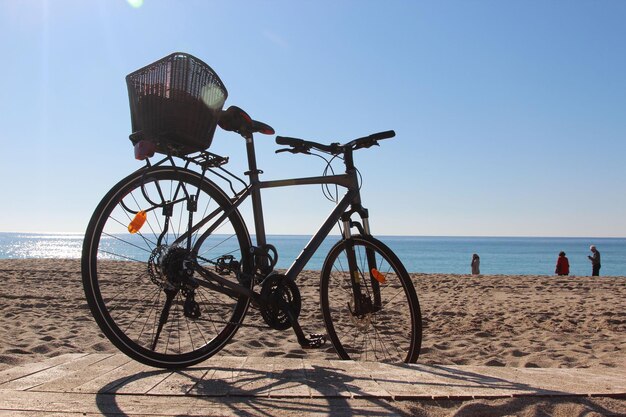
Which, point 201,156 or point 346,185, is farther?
point 346,185

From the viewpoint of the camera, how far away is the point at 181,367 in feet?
8.93

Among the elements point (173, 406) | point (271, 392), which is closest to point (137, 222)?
point (173, 406)

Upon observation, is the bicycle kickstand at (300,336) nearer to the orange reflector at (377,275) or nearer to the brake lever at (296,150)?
the orange reflector at (377,275)

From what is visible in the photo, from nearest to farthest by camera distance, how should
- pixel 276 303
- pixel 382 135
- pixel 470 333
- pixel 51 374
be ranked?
pixel 51 374 < pixel 276 303 < pixel 382 135 < pixel 470 333

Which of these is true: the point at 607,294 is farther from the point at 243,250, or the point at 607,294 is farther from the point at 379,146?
the point at 243,250

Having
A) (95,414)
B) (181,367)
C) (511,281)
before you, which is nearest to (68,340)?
(181,367)

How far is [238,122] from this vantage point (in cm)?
309

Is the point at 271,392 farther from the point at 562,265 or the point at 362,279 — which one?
the point at 562,265

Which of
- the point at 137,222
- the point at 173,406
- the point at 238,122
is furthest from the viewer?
the point at 238,122

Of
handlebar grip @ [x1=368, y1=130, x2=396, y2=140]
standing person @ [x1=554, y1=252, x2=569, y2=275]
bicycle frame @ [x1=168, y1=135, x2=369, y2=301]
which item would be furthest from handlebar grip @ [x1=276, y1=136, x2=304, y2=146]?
standing person @ [x1=554, y1=252, x2=569, y2=275]

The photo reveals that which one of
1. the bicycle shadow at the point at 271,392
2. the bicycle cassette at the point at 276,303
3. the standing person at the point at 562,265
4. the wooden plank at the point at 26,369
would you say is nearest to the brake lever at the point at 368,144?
the bicycle cassette at the point at 276,303

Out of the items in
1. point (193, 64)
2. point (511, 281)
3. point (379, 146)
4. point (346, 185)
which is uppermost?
point (193, 64)

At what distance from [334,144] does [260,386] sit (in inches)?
67.3

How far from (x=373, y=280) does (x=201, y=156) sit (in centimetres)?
131
